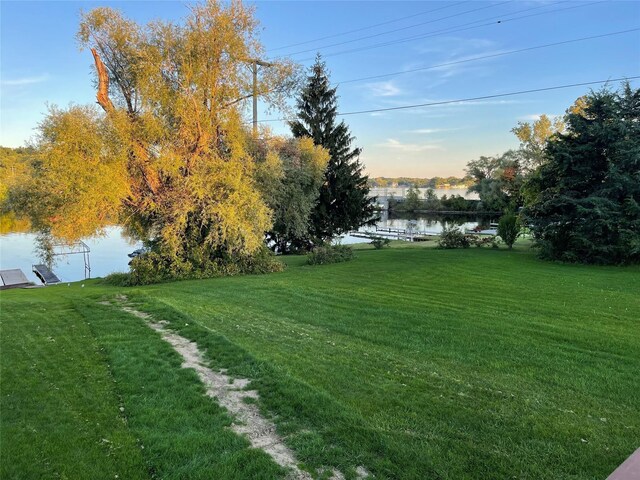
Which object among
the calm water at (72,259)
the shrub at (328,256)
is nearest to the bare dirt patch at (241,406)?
the shrub at (328,256)

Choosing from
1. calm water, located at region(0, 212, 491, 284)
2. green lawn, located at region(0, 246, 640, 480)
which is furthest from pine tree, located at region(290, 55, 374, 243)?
green lawn, located at region(0, 246, 640, 480)

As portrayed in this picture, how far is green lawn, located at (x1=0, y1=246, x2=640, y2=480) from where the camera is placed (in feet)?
9.89

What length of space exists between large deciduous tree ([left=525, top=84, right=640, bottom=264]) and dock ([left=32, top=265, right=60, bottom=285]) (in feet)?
69.3

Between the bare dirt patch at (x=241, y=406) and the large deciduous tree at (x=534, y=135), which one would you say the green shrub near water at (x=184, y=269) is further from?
the large deciduous tree at (x=534, y=135)

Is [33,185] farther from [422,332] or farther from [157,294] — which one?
[422,332]

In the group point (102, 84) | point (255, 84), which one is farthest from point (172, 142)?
point (255, 84)

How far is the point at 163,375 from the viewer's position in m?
4.68

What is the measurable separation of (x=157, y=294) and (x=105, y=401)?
6.69m

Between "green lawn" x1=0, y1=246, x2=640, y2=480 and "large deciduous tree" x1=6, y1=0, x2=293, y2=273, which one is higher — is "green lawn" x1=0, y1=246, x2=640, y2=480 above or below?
below

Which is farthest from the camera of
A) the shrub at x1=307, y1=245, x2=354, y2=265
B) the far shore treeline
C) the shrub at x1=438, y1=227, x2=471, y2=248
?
the shrub at x1=438, y1=227, x2=471, y2=248

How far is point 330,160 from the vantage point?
2519cm

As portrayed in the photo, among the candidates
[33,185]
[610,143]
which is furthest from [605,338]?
[33,185]

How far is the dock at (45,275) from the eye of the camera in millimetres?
19605

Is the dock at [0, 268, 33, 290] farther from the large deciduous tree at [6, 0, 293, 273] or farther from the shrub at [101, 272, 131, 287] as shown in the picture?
the large deciduous tree at [6, 0, 293, 273]
